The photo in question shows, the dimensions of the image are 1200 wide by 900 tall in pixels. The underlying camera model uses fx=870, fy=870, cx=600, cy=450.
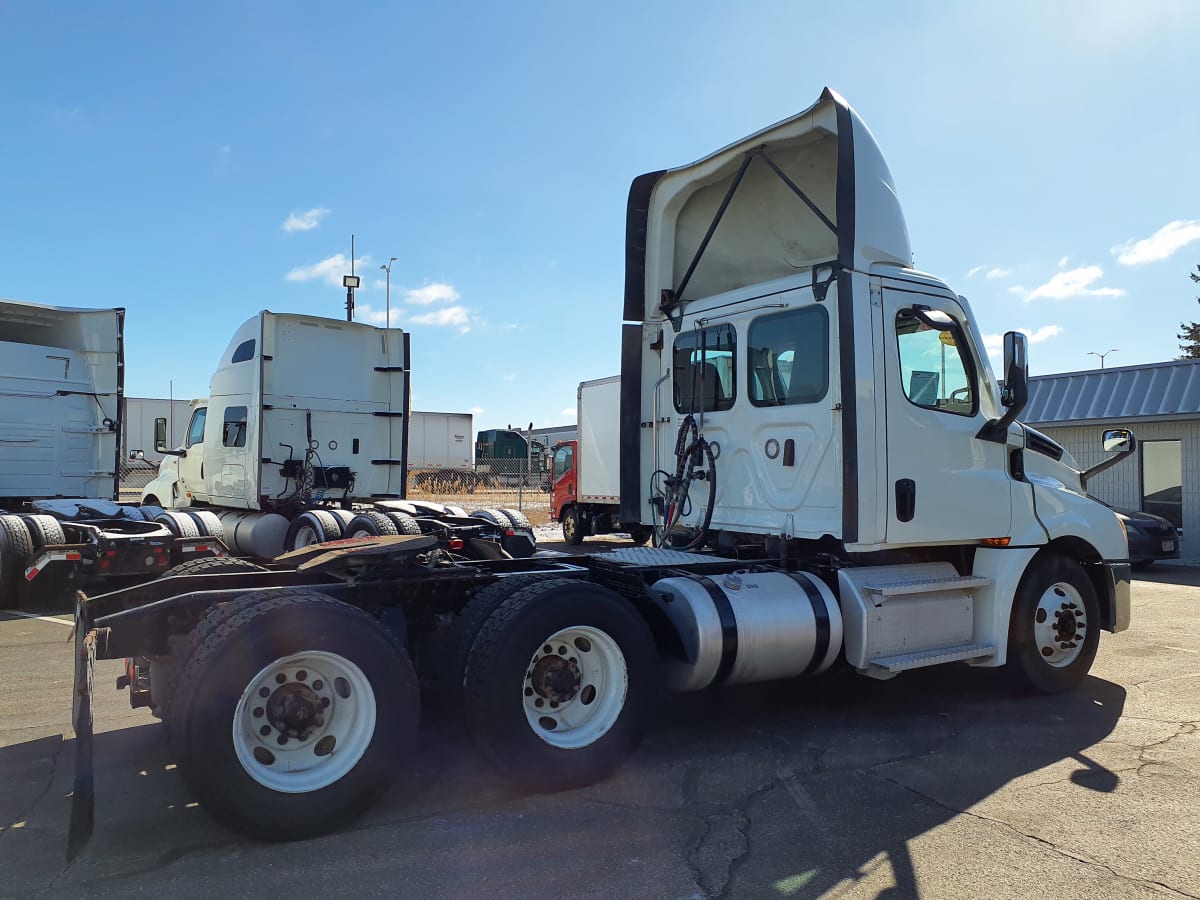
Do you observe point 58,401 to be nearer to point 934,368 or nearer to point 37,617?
point 37,617

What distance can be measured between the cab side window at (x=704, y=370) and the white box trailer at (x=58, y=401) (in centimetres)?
830

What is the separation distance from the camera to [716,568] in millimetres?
5668

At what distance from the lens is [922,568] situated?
19.8ft

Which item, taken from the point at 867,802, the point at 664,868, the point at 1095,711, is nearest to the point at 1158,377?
the point at 1095,711

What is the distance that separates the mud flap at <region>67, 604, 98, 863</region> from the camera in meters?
3.50

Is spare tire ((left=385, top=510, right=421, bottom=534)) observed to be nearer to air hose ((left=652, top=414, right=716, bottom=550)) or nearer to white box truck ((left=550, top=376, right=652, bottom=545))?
air hose ((left=652, top=414, right=716, bottom=550))

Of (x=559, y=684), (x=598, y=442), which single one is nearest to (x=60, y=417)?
(x=559, y=684)

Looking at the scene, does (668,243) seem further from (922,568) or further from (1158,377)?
(1158,377)

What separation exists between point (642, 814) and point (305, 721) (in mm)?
1610

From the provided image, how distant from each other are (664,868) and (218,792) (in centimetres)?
183

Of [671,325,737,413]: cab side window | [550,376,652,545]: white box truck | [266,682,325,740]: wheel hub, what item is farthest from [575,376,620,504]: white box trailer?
[266,682,325,740]: wheel hub

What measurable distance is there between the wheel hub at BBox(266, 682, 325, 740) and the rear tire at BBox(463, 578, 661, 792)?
721mm

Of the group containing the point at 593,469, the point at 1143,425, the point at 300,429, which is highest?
the point at 1143,425

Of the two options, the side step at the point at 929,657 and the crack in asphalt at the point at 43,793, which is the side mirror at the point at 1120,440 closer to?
the side step at the point at 929,657
